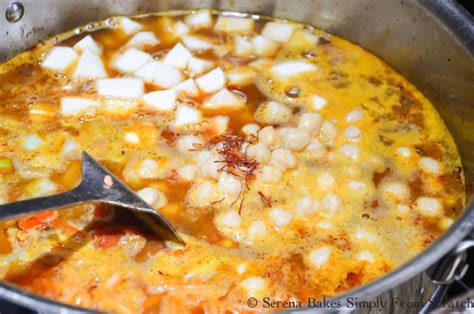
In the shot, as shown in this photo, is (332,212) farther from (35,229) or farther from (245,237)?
(35,229)

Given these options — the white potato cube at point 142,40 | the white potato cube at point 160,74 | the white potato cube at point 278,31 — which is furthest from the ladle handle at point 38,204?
the white potato cube at point 278,31

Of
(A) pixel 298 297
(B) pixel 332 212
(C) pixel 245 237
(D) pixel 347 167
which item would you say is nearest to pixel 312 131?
(D) pixel 347 167

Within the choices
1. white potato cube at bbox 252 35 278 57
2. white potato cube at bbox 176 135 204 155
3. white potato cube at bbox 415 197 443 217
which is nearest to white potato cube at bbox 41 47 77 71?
white potato cube at bbox 176 135 204 155

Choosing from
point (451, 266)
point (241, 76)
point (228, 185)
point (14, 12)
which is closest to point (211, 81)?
point (241, 76)

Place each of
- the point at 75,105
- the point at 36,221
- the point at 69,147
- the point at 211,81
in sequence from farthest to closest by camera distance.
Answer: the point at 211,81
the point at 75,105
the point at 69,147
the point at 36,221

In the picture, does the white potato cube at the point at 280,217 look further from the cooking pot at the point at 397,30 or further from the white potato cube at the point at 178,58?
the white potato cube at the point at 178,58

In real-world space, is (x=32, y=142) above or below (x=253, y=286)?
below

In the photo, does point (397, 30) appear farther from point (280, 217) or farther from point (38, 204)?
point (38, 204)
